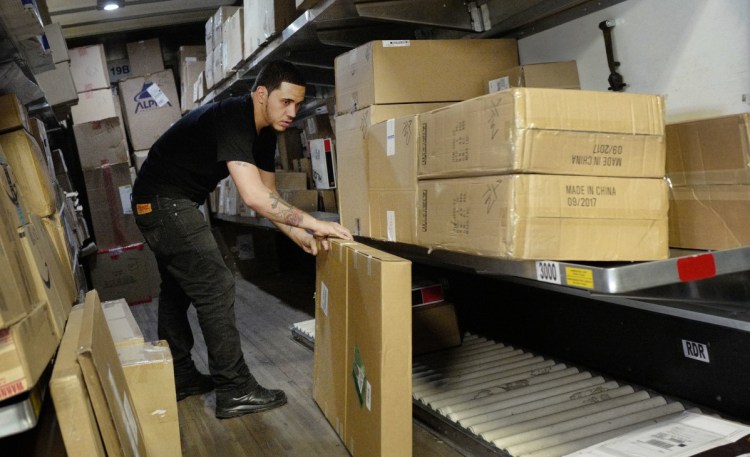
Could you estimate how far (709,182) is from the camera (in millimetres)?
1606

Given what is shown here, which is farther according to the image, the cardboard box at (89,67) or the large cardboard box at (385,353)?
the cardboard box at (89,67)

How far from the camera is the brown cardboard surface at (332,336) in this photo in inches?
86.4

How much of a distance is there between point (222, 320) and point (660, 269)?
1.75 m

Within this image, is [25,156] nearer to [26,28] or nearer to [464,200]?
[26,28]

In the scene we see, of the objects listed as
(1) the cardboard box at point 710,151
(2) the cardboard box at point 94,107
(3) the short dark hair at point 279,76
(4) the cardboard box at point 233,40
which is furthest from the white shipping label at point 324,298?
(2) the cardboard box at point 94,107

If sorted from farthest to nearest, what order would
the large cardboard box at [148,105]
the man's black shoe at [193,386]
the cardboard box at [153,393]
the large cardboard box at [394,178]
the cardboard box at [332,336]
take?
1. the large cardboard box at [148,105]
2. the man's black shoe at [193,386]
3. the cardboard box at [332,336]
4. the large cardboard box at [394,178]
5. the cardboard box at [153,393]

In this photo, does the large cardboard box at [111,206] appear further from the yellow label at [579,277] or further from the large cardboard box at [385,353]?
the yellow label at [579,277]

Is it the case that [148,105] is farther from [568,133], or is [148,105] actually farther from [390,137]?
[568,133]

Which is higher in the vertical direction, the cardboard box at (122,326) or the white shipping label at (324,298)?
the cardboard box at (122,326)

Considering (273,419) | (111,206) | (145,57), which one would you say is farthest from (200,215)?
(145,57)

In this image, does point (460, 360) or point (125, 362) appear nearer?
point (125, 362)

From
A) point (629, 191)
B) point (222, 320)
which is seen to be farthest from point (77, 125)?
point (629, 191)

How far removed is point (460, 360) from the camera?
270cm

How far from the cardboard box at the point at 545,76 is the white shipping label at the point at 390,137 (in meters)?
0.51
